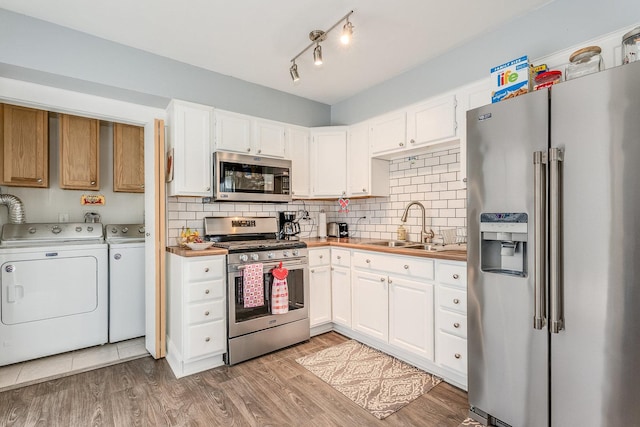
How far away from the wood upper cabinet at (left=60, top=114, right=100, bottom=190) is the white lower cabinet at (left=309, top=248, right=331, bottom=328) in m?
2.62

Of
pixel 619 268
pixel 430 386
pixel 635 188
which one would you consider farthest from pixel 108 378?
pixel 635 188

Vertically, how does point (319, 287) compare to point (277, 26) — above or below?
below

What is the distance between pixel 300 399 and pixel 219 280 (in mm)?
1097

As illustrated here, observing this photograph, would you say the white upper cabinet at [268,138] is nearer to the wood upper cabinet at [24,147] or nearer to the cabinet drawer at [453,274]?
the cabinet drawer at [453,274]

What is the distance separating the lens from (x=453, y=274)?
2244 mm

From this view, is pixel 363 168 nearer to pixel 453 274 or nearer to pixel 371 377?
pixel 453 274

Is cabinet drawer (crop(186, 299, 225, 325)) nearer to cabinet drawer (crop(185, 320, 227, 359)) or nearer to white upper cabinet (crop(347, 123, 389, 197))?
cabinet drawer (crop(185, 320, 227, 359))

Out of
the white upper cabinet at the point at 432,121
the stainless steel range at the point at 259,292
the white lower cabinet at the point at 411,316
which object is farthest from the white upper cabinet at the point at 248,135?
the white lower cabinet at the point at 411,316

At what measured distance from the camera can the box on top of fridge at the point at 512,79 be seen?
199cm

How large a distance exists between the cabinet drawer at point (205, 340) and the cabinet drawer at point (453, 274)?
1789 millimetres

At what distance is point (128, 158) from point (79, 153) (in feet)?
1.52

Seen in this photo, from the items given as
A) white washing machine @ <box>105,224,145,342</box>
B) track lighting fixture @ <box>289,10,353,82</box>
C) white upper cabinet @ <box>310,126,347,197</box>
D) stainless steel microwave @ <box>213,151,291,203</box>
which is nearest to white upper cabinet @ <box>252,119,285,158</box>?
stainless steel microwave @ <box>213,151,291,203</box>

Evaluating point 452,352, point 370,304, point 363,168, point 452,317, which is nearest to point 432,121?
point 363,168

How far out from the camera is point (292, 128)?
3533 mm
